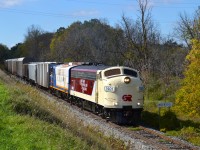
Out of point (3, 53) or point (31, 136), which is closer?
point (31, 136)

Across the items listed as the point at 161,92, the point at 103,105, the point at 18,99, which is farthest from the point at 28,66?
the point at 18,99

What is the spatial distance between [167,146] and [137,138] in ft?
5.23

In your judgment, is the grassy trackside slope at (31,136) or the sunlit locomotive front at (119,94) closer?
the grassy trackside slope at (31,136)

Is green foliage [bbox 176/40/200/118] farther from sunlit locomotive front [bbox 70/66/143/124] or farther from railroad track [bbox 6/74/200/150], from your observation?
railroad track [bbox 6/74/200/150]

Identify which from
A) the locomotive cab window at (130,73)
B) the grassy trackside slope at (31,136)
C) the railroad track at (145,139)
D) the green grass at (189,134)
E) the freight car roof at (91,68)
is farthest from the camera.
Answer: the freight car roof at (91,68)

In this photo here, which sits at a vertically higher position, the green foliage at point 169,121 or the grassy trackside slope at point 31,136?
the grassy trackside slope at point 31,136

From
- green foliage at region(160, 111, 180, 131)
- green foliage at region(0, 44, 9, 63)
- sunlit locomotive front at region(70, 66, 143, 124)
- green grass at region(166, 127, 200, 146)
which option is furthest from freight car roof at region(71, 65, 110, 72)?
green foliage at region(0, 44, 9, 63)

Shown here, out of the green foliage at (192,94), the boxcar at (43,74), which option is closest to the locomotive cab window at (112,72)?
the green foliage at (192,94)

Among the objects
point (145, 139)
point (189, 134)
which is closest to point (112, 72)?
point (189, 134)

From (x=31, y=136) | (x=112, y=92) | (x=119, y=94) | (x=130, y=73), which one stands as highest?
(x=130, y=73)

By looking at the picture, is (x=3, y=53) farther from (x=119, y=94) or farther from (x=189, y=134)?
(x=189, y=134)

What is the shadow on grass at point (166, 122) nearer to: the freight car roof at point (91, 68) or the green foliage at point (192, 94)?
the green foliage at point (192, 94)

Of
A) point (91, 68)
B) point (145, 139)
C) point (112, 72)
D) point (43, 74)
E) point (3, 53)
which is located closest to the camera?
point (145, 139)

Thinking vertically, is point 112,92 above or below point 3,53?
below
